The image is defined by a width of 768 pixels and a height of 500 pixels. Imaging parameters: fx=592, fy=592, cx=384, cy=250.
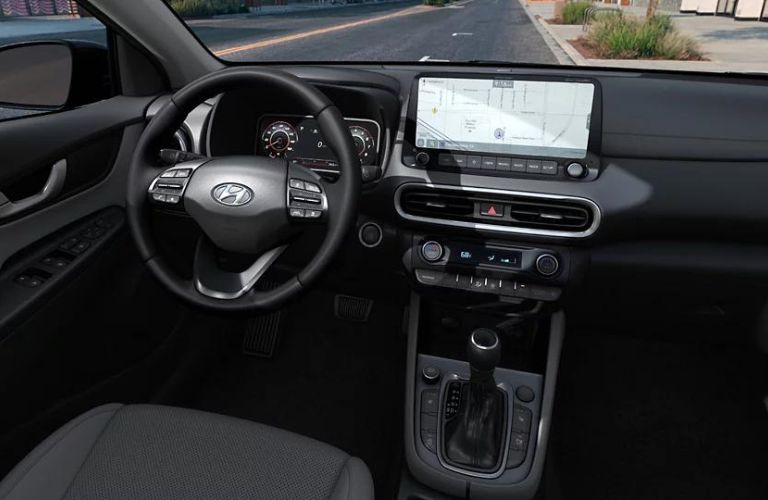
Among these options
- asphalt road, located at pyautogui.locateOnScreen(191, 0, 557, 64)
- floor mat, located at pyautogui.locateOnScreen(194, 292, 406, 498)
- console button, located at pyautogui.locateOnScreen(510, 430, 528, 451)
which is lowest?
floor mat, located at pyautogui.locateOnScreen(194, 292, 406, 498)

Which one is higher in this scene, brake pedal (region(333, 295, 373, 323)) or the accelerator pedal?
brake pedal (region(333, 295, 373, 323))

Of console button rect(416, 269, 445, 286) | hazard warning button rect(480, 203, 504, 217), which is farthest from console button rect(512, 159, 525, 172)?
console button rect(416, 269, 445, 286)

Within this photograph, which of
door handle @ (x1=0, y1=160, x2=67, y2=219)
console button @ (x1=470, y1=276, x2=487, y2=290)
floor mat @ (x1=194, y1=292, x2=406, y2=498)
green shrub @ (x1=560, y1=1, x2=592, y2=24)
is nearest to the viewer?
door handle @ (x1=0, y1=160, x2=67, y2=219)

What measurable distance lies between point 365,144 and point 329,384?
3.89ft

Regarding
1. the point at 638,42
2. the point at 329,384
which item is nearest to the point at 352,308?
the point at 329,384

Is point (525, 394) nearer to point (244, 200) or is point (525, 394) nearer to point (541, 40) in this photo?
point (244, 200)

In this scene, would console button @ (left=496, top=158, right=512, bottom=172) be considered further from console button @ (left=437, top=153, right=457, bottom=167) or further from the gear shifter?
the gear shifter

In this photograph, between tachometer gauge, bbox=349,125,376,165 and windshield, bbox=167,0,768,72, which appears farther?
windshield, bbox=167,0,768,72

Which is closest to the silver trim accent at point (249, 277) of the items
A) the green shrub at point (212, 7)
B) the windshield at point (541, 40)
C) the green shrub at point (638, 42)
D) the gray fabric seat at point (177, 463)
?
the gray fabric seat at point (177, 463)

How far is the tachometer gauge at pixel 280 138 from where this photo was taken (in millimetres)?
2146

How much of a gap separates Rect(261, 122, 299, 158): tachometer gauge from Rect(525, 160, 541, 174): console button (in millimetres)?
836

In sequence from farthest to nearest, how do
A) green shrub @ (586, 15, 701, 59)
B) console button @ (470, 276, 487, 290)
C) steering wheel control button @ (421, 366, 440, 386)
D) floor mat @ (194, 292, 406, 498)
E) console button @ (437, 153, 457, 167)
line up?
green shrub @ (586, 15, 701, 59) < floor mat @ (194, 292, 406, 498) < steering wheel control button @ (421, 366, 440, 386) < console button @ (470, 276, 487, 290) < console button @ (437, 153, 457, 167)

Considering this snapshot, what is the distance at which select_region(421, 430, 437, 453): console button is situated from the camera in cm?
197

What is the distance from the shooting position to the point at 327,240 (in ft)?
4.63
